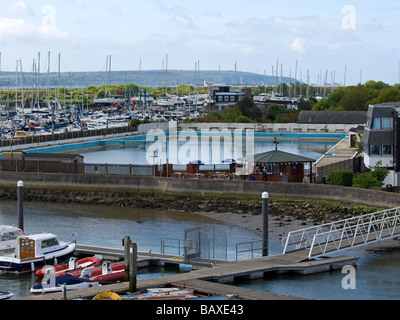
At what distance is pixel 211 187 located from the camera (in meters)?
47.0

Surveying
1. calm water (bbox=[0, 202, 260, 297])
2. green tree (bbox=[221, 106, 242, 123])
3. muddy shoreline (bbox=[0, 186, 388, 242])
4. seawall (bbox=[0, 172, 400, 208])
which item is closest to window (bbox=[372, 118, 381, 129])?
seawall (bbox=[0, 172, 400, 208])

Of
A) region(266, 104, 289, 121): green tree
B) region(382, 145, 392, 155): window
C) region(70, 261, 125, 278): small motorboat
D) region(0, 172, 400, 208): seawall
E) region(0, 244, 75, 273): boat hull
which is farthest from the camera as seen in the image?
region(266, 104, 289, 121): green tree

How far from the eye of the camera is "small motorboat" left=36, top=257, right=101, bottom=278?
95.9 ft

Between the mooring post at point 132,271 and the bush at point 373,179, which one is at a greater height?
the bush at point 373,179

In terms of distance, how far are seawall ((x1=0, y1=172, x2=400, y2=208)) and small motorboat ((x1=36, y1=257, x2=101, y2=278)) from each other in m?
16.7

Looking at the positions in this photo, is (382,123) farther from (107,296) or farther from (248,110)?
(248,110)

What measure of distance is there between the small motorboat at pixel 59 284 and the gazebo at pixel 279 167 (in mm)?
22058

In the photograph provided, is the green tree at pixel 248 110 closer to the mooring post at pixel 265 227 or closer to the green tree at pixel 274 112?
the green tree at pixel 274 112

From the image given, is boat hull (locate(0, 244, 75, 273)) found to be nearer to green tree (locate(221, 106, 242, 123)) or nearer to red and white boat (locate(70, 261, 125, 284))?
red and white boat (locate(70, 261, 125, 284))

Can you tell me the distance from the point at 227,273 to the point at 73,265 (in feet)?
21.2

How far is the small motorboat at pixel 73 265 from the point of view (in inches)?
1151

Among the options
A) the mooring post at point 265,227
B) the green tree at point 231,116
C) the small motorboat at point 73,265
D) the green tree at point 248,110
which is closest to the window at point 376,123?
the mooring post at point 265,227

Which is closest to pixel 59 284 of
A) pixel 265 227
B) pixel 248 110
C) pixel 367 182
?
pixel 265 227

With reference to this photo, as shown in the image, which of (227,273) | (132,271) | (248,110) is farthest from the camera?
(248,110)
